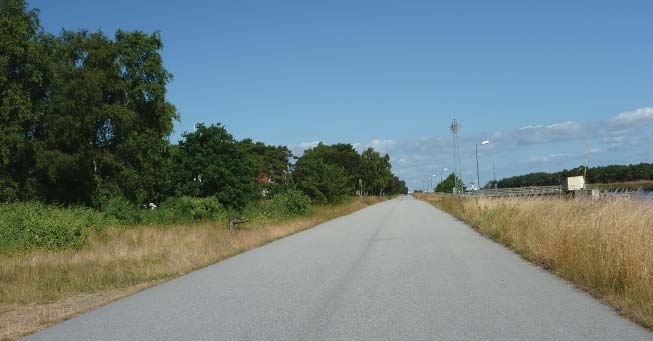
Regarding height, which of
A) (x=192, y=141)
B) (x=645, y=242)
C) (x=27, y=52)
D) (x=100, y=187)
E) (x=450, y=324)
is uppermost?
(x=27, y=52)

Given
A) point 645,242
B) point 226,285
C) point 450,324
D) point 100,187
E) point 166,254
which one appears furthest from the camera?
point 100,187

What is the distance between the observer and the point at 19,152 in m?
36.9

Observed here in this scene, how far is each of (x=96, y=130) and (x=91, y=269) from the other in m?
31.7

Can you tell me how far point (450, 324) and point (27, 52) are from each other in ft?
→ 126

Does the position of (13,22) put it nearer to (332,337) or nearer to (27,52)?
(27,52)

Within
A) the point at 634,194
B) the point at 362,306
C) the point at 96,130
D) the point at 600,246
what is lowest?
the point at 362,306

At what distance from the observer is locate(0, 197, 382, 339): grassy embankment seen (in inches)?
325

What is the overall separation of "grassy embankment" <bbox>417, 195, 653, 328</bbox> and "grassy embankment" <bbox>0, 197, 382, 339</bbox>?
7714 millimetres

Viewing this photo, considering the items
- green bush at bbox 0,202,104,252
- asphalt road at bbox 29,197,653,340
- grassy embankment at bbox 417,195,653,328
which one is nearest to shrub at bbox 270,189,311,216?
green bush at bbox 0,202,104,252

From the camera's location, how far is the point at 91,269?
11883mm

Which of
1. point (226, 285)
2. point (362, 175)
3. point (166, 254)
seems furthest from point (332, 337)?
point (362, 175)

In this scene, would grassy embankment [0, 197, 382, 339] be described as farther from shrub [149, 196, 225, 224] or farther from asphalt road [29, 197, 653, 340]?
shrub [149, 196, 225, 224]

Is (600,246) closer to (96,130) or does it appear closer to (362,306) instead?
(362,306)

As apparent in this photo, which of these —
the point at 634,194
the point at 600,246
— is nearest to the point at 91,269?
the point at 600,246
